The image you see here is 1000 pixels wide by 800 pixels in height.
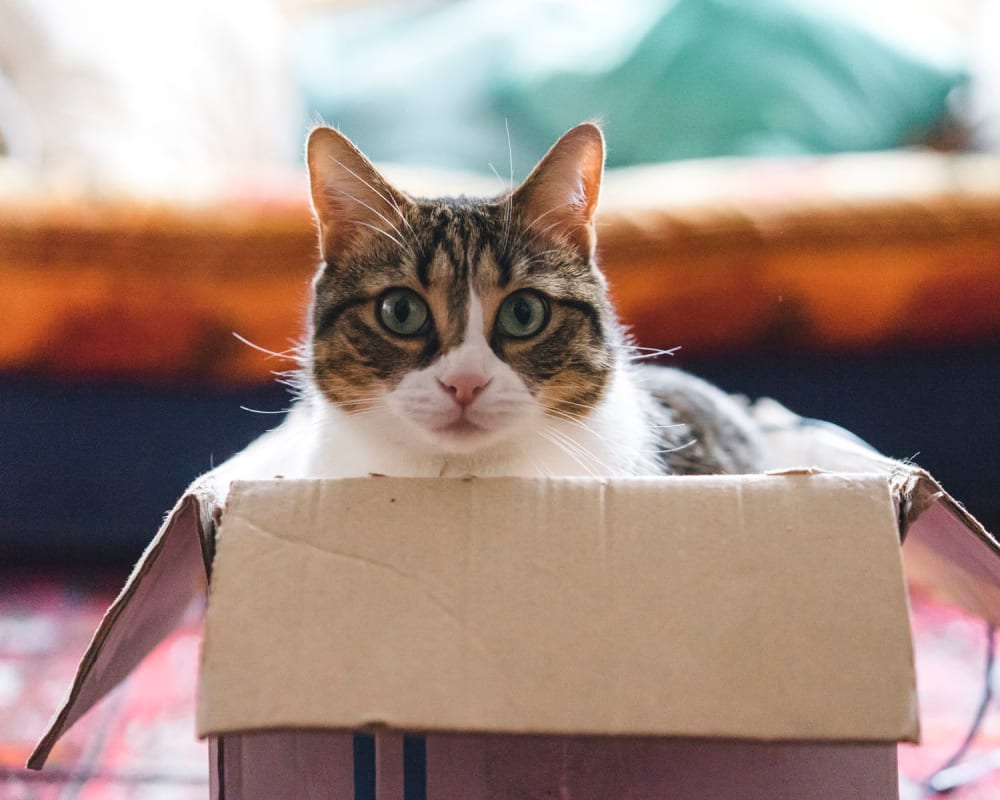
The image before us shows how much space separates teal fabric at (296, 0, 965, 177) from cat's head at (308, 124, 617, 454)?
1645 mm

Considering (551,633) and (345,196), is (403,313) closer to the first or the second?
(345,196)

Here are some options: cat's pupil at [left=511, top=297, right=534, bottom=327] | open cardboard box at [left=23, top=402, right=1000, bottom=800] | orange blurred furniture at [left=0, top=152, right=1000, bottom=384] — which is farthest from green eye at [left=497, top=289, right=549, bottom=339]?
orange blurred furniture at [left=0, top=152, right=1000, bottom=384]

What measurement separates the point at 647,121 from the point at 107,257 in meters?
1.81

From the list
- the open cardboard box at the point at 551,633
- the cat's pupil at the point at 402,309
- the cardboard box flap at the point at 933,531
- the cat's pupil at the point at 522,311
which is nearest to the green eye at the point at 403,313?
the cat's pupil at the point at 402,309

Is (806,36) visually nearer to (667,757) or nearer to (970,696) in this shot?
(970,696)

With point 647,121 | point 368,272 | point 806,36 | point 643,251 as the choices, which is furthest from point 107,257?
point 806,36

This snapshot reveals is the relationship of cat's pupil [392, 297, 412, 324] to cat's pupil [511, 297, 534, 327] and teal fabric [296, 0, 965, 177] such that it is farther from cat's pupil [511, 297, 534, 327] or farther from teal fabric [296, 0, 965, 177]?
teal fabric [296, 0, 965, 177]

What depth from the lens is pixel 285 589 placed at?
0.71m

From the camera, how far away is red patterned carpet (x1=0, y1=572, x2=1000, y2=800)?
119 cm

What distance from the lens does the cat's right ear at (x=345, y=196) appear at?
108 cm

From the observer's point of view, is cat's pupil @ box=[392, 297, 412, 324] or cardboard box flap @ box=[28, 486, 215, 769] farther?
cat's pupil @ box=[392, 297, 412, 324]

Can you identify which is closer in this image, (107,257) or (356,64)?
(107,257)

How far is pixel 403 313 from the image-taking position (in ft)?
3.50

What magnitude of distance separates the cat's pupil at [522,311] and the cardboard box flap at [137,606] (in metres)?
0.45
